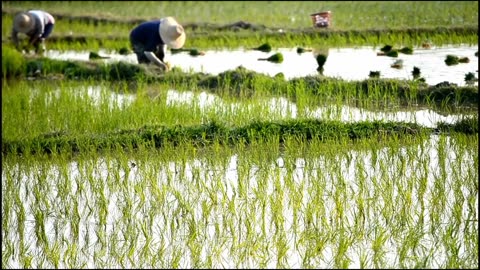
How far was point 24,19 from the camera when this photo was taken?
1056 cm

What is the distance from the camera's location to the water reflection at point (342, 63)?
8.09 m

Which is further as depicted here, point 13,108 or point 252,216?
point 13,108

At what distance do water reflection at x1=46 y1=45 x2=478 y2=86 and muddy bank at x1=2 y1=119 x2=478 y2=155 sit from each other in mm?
1804

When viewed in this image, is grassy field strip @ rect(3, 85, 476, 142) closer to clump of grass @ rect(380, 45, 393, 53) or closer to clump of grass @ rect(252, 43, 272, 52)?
clump of grass @ rect(380, 45, 393, 53)

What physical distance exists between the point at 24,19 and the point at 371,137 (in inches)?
251

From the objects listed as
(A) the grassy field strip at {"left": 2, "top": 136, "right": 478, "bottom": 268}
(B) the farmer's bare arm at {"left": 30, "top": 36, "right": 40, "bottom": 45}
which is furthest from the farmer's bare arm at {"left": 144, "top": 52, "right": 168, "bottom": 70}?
(A) the grassy field strip at {"left": 2, "top": 136, "right": 478, "bottom": 268}

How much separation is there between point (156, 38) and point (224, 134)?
325 cm

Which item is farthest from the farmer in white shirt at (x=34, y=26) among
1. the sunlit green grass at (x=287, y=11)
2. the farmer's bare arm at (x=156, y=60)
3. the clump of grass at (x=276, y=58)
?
the clump of grass at (x=276, y=58)

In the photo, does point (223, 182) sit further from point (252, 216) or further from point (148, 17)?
point (148, 17)

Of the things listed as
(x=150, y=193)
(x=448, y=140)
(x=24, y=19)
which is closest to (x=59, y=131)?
(x=150, y=193)

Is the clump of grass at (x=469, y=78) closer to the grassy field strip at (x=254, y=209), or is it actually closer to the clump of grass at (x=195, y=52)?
the grassy field strip at (x=254, y=209)

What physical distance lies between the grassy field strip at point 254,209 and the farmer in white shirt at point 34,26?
5698 mm

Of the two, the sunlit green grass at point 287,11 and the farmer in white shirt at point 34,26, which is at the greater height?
the sunlit green grass at point 287,11

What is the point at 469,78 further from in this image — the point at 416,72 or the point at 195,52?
the point at 195,52
